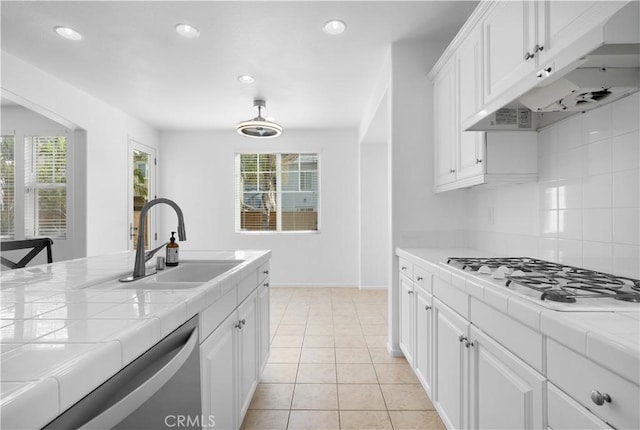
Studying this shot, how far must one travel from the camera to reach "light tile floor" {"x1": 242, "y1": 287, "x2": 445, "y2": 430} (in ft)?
6.40

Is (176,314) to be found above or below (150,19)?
below

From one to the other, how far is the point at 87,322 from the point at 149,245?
5.26 m

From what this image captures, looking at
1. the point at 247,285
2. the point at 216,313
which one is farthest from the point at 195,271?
the point at 216,313

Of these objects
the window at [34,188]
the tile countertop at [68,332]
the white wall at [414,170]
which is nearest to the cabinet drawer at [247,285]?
the tile countertop at [68,332]

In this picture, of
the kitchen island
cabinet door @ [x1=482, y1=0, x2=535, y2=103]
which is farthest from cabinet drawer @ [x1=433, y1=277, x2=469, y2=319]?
cabinet door @ [x1=482, y1=0, x2=535, y2=103]

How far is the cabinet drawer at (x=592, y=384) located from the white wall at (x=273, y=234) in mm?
4726

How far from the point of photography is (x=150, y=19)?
2.48m

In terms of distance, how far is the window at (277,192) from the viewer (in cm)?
574

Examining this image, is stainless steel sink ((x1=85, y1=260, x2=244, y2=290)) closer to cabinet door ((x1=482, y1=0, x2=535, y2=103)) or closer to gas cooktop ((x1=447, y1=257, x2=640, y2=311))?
gas cooktop ((x1=447, y1=257, x2=640, y2=311))

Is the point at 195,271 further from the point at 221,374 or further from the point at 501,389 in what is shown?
the point at 501,389

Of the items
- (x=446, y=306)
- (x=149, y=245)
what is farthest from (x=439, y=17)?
(x=149, y=245)

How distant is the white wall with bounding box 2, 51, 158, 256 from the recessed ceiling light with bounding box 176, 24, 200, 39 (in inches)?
67.4

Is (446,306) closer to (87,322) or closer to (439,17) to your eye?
(87,322)

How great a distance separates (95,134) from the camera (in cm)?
418
